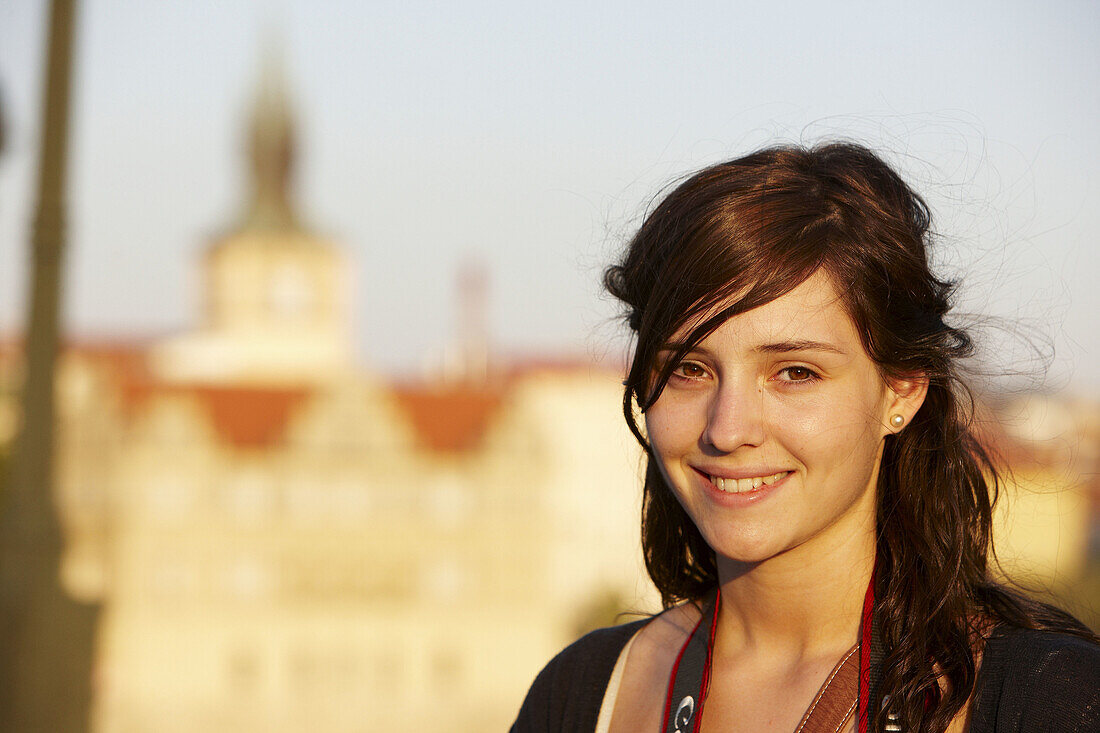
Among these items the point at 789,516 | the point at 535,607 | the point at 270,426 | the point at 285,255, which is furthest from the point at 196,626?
the point at 789,516

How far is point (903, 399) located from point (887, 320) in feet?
0.39

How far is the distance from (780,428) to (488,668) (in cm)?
3791

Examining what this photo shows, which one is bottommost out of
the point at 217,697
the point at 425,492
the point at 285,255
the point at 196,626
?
the point at 217,697

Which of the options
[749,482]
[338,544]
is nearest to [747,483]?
[749,482]

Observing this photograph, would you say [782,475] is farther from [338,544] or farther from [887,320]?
[338,544]

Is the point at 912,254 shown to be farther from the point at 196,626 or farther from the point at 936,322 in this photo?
the point at 196,626

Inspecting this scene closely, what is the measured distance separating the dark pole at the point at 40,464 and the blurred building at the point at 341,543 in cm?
3212

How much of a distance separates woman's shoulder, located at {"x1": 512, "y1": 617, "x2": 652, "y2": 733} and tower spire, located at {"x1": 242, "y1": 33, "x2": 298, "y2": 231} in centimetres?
5621

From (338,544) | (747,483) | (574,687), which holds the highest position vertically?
(747,483)

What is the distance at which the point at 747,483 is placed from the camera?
1383 millimetres

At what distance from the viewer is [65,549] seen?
15.5 feet

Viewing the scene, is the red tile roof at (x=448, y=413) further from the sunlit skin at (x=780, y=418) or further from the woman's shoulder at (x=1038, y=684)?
the woman's shoulder at (x=1038, y=684)

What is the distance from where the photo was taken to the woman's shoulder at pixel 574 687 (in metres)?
1.59

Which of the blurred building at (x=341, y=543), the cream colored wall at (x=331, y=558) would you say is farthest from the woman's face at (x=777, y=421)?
the cream colored wall at (x=331, y=558)
